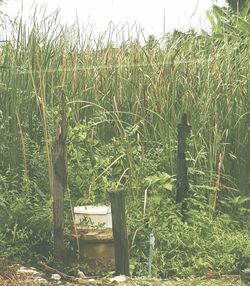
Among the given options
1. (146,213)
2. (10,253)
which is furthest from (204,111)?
(10,253)

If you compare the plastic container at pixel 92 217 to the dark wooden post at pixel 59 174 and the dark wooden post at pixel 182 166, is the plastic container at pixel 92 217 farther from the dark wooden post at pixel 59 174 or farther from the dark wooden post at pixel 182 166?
the dark wooden post at pixel 182 166

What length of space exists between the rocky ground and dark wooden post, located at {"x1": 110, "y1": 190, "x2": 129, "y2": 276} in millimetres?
132

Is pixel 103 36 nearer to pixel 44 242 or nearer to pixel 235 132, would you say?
pixel 235 132

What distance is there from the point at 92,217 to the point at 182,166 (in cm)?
89

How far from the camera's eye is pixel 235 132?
5.57m

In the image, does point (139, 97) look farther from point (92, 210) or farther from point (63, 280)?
point (63, 280)

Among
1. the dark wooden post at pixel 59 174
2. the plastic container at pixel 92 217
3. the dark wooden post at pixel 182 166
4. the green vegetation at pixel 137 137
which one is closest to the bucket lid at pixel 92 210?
the plastic container at pixel 92 217

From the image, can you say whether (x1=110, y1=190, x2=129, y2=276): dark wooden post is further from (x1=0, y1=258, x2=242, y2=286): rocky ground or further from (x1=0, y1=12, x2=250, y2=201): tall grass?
(x1=0, y1=12, x2=250, y2=201): tall grass

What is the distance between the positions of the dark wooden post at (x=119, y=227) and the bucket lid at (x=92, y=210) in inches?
17.7

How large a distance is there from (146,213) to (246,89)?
1809 millimetres

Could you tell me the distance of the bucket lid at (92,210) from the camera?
14.0 ft

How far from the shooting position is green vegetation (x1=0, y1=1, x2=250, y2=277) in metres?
4.45

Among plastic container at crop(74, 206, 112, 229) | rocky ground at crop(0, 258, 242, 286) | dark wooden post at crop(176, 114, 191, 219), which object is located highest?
dark wooden post at crop(176, 114, 191, 219)

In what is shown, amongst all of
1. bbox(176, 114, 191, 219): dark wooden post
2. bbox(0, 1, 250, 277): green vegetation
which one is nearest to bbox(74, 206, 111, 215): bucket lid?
bbox(0, 1, 250, 277): green vegetation
